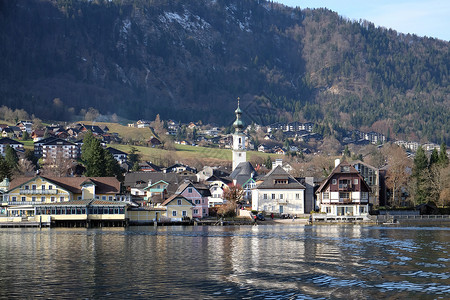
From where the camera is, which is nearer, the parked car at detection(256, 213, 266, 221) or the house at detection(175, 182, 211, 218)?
the parked car at detection(256, 213, 266, 221)

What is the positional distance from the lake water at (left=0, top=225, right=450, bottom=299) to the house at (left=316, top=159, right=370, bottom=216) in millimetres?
42190

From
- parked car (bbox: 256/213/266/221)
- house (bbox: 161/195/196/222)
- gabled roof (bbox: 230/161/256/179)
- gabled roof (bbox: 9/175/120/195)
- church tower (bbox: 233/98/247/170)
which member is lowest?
parked car (bbox: 256/213/266/221)

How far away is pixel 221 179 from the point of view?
158m

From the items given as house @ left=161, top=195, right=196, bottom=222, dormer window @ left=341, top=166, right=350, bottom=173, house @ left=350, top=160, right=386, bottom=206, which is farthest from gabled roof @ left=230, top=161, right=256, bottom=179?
house @ left=161, top=195, right=196, bottom=222

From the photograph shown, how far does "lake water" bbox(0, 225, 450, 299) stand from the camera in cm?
3559

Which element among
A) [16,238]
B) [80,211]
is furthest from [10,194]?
[16,238]

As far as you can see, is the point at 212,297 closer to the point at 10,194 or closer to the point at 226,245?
the point at 226,245

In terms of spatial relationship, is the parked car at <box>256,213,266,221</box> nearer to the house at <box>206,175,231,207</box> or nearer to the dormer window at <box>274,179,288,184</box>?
the dormer window at <box>274,179,288,184</box>

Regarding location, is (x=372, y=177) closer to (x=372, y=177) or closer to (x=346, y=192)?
(x=372, y=177)

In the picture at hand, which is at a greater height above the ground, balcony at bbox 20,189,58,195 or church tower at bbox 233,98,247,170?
church tower at bbox 233,98,247,170

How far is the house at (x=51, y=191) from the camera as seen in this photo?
104 m

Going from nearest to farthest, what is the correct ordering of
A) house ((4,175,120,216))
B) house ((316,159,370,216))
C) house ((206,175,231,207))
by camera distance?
house ((4,175,120,216))
house ((316,159,370,216))
house ((206,175,231,207))

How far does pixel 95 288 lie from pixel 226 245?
1011 inches

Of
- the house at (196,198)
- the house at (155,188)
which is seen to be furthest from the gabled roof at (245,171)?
the house at (196,198)
